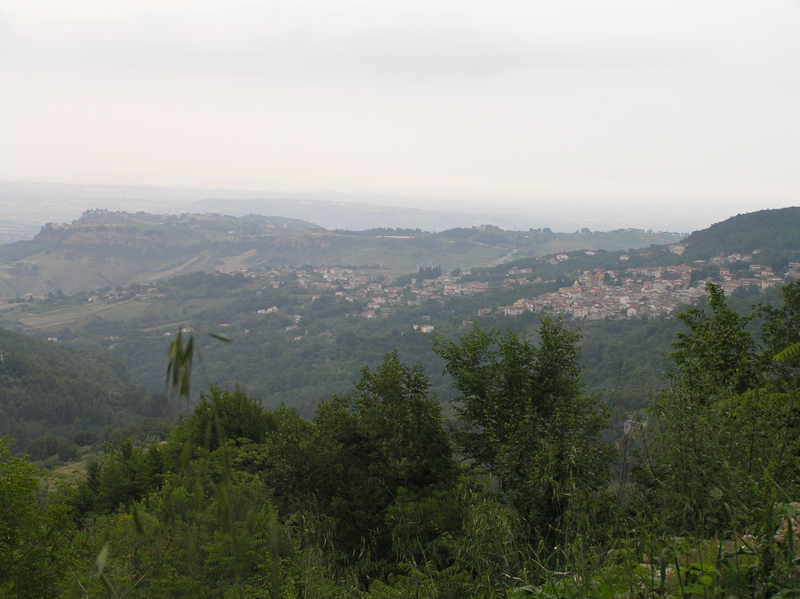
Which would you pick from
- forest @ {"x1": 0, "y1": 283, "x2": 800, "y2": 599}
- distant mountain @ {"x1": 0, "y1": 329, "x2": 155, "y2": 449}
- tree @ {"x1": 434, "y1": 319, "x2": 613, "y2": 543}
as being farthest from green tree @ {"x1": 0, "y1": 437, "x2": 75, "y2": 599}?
distant mountain @ {"x1": 0, "y1": 329, "x2": 155, "y2": 449}

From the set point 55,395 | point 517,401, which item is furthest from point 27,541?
point 55,395

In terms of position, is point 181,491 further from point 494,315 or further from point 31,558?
point 494,315

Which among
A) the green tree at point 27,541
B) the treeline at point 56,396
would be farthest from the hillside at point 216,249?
the green tree at point 27,541

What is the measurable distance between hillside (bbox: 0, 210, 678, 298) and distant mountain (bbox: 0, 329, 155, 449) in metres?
85.1

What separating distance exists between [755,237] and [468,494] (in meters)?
97.0

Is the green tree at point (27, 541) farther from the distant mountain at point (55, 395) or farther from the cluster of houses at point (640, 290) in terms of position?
the cluster of houses at point (640, 290)

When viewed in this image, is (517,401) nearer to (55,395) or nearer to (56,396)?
(56,396)

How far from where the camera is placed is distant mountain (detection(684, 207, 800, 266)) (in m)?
75.5

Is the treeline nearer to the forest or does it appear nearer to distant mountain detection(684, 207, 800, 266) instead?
the forest

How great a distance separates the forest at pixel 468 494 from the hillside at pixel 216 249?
139177mm

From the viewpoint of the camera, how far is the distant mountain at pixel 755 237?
75500mm

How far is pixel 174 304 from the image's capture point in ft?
342

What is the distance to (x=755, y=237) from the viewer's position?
81.7 metres

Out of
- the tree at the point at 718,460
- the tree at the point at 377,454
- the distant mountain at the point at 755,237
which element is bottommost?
the tree at the point at 377,454
